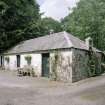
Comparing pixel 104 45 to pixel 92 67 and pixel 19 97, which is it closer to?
pixel 92 67

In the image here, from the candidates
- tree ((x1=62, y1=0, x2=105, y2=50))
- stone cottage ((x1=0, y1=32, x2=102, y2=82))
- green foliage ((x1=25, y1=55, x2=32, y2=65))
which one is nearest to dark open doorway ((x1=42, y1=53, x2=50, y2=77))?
stone cottage ((x1=0, y1=32, x2=102, y2=82))

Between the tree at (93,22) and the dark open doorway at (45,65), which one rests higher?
the tree at (93,22)

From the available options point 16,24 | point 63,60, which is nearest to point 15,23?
point 16,24

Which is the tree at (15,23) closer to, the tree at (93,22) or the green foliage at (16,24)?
the green foliage at (16,24)

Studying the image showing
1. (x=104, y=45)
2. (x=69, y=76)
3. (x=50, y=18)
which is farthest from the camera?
(x=50, y=18)

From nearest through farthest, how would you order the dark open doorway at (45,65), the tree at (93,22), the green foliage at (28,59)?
the dark open doorway at (45,65) → the green foliage at (28,59) → the tree at (93,22)

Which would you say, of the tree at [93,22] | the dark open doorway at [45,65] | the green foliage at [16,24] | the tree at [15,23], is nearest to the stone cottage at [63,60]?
the dark open doorway at [45,65]

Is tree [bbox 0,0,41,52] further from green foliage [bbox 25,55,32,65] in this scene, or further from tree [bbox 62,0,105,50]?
green foliage [bbox 25,55,32,65]

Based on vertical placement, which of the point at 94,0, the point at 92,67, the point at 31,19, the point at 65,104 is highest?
the point at 94,0

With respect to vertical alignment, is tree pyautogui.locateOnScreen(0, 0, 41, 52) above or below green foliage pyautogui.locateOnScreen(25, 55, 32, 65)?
above

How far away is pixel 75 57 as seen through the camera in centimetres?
1673

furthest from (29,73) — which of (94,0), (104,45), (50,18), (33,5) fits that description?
(50,18)

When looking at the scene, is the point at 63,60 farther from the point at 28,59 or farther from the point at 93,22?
the point at 93,22

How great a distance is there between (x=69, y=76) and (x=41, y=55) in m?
4.73
